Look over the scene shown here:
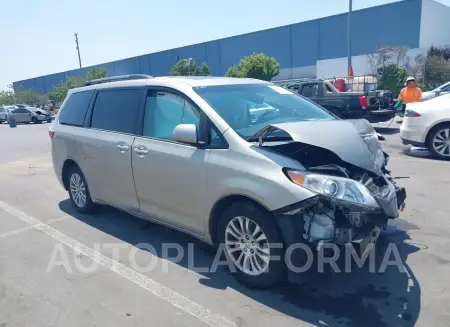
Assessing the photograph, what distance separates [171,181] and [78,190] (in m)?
2.31

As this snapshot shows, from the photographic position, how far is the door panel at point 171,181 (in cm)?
365

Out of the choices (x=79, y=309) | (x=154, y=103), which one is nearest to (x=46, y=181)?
(x=154, y=103)

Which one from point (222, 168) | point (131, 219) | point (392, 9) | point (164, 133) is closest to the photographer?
point (222, 168)

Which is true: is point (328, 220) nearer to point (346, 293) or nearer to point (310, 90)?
point (346, 293)

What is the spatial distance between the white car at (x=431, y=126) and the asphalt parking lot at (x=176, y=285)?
3.23 m

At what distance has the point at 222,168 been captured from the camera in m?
3.42

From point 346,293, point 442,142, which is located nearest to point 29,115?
point 442,142

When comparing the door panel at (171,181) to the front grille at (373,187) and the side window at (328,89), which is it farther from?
the side window at (328,89)

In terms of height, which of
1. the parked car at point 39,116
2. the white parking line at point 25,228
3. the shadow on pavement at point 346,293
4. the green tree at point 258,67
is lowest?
the parked car at point 39,116

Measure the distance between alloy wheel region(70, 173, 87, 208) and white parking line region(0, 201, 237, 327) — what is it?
1.78 ft

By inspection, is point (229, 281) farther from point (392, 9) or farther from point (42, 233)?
point (392, 9)

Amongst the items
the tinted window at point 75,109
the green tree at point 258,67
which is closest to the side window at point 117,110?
the tinted window at point 75,109

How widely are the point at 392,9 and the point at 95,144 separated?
5012 cm

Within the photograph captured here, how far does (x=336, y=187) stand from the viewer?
2990 mm
